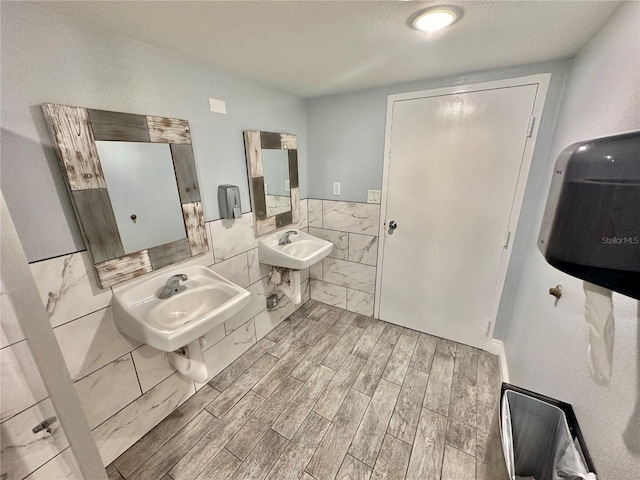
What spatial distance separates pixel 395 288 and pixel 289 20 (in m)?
2.01

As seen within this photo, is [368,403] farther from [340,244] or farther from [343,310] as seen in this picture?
[340,244]

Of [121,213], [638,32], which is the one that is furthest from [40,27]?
[638,32]

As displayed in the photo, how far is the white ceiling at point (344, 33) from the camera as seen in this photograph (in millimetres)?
919

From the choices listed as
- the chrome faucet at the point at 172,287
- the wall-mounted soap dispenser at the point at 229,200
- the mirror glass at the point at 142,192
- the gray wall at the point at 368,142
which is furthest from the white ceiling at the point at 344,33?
the chrome faucet at the point at 172,287

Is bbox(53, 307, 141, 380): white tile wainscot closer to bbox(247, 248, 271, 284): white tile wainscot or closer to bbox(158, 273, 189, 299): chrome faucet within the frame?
bbox(158, 273, 189, 299): chrome faucet

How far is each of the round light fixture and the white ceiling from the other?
0.03m

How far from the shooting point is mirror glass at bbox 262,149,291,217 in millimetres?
1966

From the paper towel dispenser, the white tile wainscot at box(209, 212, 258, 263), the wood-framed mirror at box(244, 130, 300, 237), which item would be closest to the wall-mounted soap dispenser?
the white tile wainscot at box(209, 212, 258, 263)

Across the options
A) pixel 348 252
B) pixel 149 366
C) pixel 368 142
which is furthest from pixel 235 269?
pixel 368 142

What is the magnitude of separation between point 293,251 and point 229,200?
755mm

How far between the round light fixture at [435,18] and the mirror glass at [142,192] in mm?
1324

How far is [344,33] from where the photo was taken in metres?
1.11

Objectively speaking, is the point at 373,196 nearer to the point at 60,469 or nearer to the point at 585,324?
the point at 585,324

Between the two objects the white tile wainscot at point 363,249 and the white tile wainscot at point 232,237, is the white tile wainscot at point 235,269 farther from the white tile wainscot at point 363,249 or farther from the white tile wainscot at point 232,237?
the white tile wainscot at point 363,249
